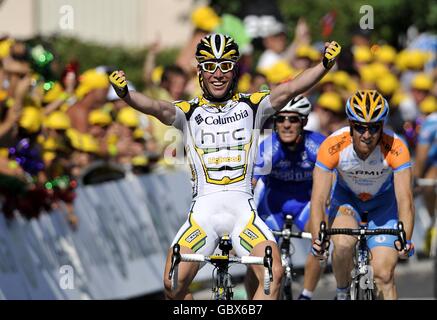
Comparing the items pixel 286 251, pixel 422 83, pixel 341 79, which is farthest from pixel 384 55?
pixel 286 251

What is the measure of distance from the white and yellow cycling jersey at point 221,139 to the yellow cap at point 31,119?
109 inches

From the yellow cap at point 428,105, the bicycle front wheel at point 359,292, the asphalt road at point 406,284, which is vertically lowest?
the asphalt road at point 406,284

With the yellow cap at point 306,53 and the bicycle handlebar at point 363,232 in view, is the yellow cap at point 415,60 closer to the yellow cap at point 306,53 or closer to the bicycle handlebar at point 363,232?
the yellow cap at point 306,53

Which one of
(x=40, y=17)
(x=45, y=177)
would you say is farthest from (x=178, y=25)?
(x=45, y=177)

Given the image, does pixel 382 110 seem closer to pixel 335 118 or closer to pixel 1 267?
pixel 1 267

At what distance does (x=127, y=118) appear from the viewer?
15.9 meters

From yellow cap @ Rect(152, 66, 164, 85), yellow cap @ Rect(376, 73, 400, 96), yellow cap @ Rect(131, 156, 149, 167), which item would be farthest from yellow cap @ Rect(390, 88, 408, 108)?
yellow cap @ Rect(131, 156, 149, 167)

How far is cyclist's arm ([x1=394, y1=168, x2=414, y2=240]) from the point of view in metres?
11.4

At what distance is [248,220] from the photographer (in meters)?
10.7

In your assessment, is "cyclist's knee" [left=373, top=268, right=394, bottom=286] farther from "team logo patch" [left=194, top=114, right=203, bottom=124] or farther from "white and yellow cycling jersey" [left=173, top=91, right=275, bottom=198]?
"team logo patch" [left=194, top=114, right=203, bottom=124]

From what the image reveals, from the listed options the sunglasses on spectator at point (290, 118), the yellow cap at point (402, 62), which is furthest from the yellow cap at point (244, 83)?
the sunglasses on spectator at point (290, 118)

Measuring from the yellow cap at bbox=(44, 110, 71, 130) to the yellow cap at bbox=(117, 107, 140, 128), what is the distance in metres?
1.60

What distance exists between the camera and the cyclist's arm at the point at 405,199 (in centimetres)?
1135

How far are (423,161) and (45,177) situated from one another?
246 inches
